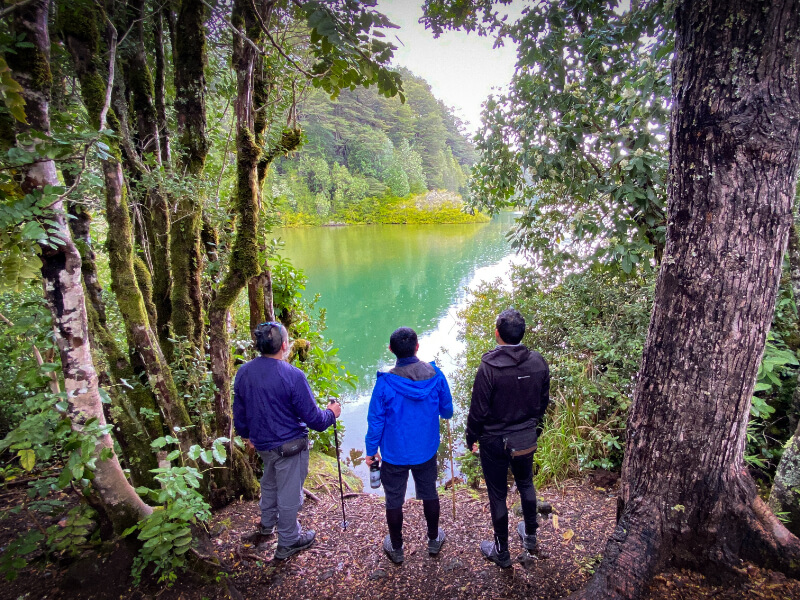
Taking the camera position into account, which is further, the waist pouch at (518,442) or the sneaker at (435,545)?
the sneaker at (435,545)

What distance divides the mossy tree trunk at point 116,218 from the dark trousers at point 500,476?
1.77 m

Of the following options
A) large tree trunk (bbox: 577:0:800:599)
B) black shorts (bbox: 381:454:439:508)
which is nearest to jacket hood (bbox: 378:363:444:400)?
black shorts (bbox: 381:454:439:508)

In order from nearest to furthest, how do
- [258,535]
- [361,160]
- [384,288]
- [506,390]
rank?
[506,390] < [258,535] < [384,288] < [361,160]

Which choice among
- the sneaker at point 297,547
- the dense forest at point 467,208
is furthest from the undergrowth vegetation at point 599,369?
the sneaker at point 297,547

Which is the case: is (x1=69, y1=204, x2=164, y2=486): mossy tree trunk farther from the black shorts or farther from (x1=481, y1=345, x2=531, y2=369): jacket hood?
(x1=481, y1=345, x2=531, y2=369): jacket hood

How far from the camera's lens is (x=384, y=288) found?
1752 cm

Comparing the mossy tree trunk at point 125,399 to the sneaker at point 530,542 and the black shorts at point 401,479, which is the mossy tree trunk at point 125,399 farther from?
the sneaker at point 530,542

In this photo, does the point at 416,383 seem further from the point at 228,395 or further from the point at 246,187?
the point at 246,187

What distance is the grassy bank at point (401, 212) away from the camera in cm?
4062

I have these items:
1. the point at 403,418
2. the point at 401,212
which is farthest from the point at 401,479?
the point at 401,212

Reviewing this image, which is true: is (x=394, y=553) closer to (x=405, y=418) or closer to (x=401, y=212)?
(x=405, y=418)

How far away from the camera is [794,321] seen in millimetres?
2793

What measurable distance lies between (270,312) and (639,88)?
3.40 m

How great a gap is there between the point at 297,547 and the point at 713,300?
2718mm
